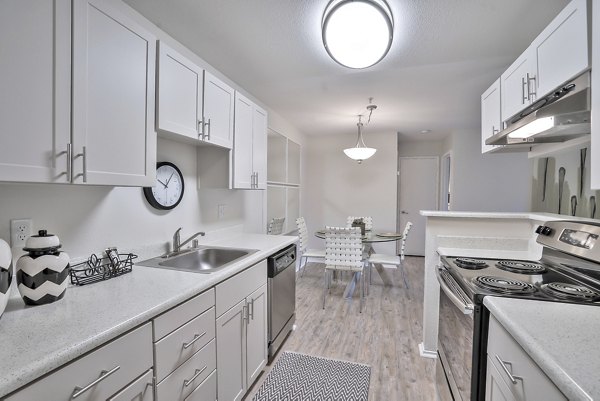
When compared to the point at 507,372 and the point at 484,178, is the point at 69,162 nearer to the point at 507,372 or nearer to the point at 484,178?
the point at 507,372

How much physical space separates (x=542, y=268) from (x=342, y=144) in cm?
392

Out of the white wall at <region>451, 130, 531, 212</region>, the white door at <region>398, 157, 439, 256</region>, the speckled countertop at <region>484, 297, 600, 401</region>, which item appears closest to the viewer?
the speckled countertop at <region>484, 297, 600, 401</region>

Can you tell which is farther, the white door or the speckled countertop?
the white door

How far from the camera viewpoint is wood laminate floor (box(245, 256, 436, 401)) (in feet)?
6.27

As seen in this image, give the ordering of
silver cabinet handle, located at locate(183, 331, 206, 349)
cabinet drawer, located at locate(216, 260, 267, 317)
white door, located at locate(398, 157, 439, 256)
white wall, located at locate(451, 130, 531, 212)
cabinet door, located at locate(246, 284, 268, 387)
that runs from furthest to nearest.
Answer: white door, located at locate(398, 157, 439, 256) → white wall, located at locate(451, 130, 531, 212) → cabinet door, located at locate(246, 284, 268, 387) → cabinet drawer, located at locate(216, 260, 267, 317) → silver cabinet handle, located at locate(183, 331, 206, 349)

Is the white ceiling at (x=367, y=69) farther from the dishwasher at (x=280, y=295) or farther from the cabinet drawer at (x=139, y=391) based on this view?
the cabinet drawer at (x=139, y=391)

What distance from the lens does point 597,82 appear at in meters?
1.08

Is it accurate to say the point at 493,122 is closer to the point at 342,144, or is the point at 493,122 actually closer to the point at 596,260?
the point at 596,260

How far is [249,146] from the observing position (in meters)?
2.34

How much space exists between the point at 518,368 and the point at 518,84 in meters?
1.68

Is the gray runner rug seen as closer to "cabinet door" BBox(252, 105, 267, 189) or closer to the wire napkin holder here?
the wire napkin holder

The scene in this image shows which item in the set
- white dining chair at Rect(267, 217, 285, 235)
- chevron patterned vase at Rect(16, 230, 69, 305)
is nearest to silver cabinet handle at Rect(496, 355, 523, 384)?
chevron patterned vase at Rect(16, 230, 69, 305)

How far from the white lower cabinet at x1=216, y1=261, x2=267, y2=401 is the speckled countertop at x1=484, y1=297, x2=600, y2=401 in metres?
1.21

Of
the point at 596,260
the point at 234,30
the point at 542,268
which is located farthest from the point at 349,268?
the point at 234,30
